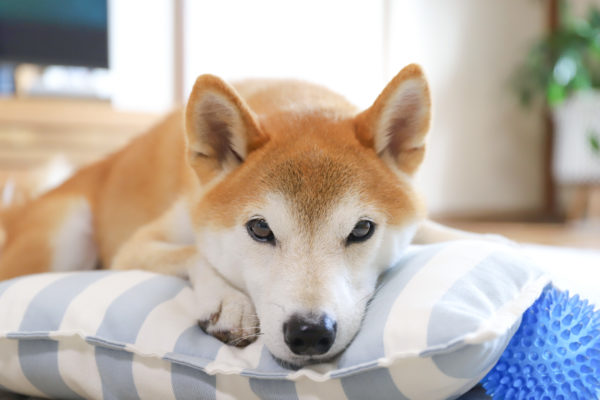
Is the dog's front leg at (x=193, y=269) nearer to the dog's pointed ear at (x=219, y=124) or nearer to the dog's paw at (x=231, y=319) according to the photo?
the dog's paw at (x=231, y=319)

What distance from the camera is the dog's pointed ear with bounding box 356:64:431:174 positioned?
3.48 ft

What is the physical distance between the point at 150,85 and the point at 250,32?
0.94 meters

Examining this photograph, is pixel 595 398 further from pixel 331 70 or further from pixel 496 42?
pixel 496 42

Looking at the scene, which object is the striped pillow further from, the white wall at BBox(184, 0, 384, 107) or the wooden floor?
the white wall at BBox(184, 0, 384, 107)

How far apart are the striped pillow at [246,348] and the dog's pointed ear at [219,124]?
29cm

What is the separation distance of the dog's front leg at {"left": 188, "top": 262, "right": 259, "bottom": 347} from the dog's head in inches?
1.1

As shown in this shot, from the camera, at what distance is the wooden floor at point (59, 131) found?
10.5 ft

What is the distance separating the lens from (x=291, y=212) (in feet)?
3.23

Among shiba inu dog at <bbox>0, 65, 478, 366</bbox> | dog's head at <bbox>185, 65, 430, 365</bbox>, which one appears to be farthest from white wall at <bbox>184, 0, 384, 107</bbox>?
dog's head at <bbox>185, 65, 430, 365</bbox>

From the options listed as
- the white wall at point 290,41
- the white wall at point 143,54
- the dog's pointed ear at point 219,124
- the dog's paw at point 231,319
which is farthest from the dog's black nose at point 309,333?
the white wall at point 290,41

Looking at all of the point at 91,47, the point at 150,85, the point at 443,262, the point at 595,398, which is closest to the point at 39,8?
the point at 91,47

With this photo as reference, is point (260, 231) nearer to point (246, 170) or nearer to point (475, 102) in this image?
point (246, 170)

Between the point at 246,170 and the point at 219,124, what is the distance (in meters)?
0.13

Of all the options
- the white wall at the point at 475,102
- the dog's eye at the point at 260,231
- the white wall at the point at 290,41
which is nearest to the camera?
the dog's eye at the point at 260,231
